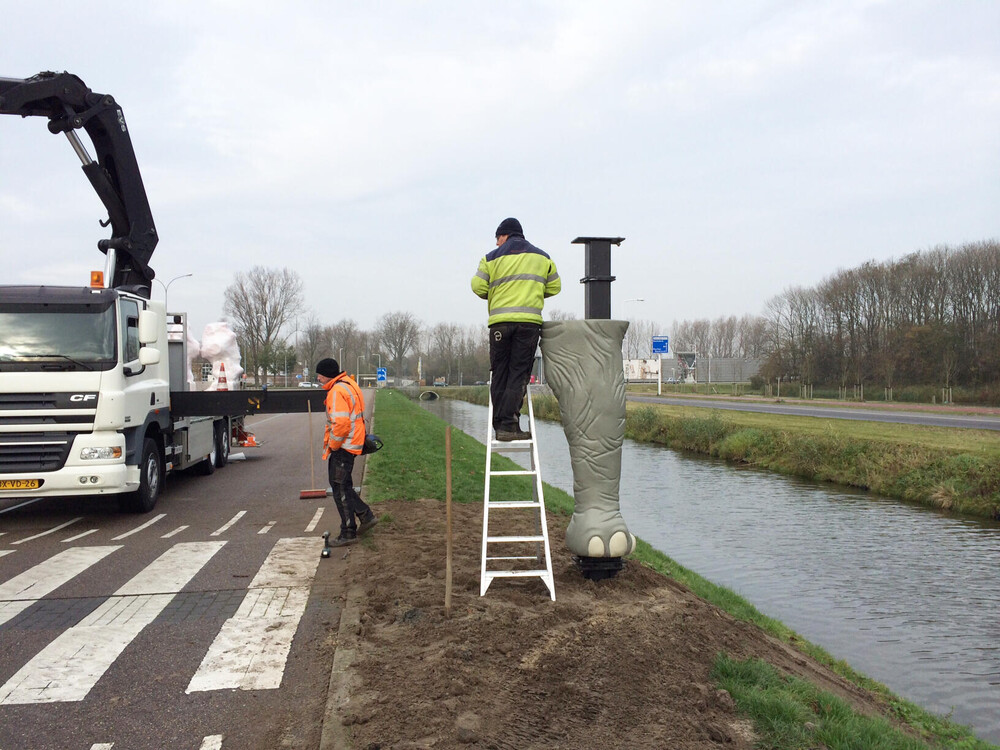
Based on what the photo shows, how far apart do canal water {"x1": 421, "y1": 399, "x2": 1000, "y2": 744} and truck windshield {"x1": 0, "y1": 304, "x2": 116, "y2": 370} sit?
8.36 meters

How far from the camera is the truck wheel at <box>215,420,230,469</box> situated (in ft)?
52.4

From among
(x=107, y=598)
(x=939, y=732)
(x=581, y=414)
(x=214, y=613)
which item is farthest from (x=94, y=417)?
(x=939, y=732)

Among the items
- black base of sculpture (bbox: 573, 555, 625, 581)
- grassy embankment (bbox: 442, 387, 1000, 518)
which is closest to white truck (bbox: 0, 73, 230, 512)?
black base of sculpture (bbox: 573, 555, 625, 581)

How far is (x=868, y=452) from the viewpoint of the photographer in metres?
18.8

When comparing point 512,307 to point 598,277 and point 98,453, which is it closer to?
point 598,277

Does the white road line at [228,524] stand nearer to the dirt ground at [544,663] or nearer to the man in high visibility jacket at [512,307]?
the dirt ground at [544,663]

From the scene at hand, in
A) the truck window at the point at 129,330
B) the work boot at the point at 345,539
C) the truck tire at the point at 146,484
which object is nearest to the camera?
the work boot at the point at 345,539

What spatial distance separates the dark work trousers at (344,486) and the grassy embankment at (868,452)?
8.68 m

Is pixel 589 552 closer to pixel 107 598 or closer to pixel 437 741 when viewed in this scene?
pixel 437 741

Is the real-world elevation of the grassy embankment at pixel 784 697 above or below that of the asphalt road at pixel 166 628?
below

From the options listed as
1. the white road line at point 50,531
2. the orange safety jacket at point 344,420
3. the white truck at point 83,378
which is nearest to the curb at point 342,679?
the orange safety jacket at point 344,420

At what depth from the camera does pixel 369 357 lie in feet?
371

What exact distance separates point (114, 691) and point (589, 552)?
3.47m

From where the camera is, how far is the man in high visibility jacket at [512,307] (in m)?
6.21
